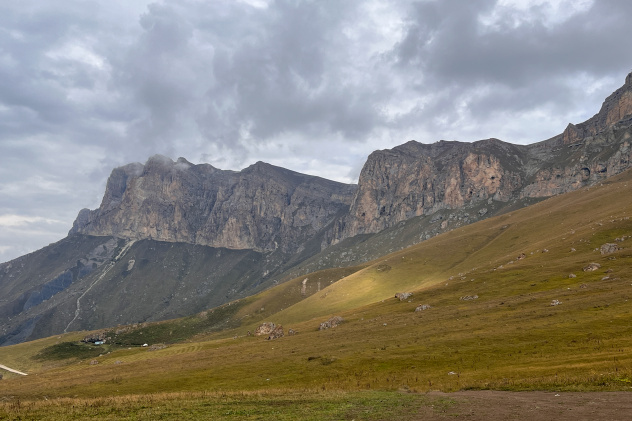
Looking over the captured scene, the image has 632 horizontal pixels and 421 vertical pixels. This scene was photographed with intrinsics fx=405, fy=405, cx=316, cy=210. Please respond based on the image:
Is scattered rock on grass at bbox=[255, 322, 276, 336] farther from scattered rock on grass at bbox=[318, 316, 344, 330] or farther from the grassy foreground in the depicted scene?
the grassy foreground

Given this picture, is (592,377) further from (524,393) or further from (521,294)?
(521,294)

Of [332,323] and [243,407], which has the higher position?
[243,407]

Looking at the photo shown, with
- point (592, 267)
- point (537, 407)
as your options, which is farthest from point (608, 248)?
point (537, 407)

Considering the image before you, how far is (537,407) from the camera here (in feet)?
103

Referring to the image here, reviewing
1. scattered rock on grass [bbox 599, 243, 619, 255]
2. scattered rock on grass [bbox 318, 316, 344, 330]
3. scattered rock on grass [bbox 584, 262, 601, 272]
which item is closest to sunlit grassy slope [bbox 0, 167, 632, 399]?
scattered rock on grass [bbox 584, 262, 601, 272]

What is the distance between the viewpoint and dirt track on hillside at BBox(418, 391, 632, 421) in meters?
28.0

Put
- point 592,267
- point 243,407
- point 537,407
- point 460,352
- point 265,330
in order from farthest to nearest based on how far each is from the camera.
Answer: point 265,330
point 592,267
point 460,352
point 243,407
point 537,407

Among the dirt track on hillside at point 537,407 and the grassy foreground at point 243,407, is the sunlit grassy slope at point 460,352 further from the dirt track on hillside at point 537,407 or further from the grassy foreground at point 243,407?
the grassy foreground at point 243,407

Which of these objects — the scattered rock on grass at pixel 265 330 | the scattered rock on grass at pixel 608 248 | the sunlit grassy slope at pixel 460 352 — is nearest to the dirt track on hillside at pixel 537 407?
the sunlit grassy slope at pixel 460 352

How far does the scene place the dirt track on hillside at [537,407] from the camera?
28.0 metres

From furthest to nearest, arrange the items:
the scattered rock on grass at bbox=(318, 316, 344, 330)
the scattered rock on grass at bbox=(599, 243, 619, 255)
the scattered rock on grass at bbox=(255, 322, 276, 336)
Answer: the scattered rock on grass at bbox=(255, 322, 276, 336)
the scattered rock on grass at bbox=(599, 243, 619, 255)
the scattered rock on grass at bbox=(318, 316, 344, 330)

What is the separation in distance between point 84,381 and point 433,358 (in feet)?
218

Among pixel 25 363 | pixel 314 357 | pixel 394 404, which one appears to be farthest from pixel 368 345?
pixel 25 363

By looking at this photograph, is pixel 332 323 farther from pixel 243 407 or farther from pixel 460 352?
pixel 243 407
